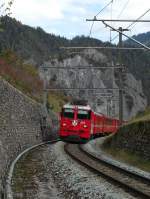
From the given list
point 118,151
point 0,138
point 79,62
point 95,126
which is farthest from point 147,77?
point 0,138

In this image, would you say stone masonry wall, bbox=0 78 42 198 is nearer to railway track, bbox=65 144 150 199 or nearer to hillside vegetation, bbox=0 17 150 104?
railway track, bbox=65 144 150 199

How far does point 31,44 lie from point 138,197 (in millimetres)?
160170

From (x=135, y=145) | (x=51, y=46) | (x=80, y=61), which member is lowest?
(x=135, y=145)

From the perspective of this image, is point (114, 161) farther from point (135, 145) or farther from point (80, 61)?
point (80, 61)

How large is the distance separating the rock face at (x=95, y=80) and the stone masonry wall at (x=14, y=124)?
77846 millimetres

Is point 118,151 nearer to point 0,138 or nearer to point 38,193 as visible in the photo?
point 0,138

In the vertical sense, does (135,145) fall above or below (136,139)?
below

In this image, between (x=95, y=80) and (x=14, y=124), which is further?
(x=95, y=80)

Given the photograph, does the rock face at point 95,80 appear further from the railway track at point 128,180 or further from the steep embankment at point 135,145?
the railway track at point 128,180

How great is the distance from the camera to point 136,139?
28609 mm

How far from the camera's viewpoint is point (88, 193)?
577 inches

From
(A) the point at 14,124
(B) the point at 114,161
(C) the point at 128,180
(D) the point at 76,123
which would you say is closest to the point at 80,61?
(D) the point at 76,123

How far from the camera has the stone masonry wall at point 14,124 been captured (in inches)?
928

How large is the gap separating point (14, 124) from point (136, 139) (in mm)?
6711
